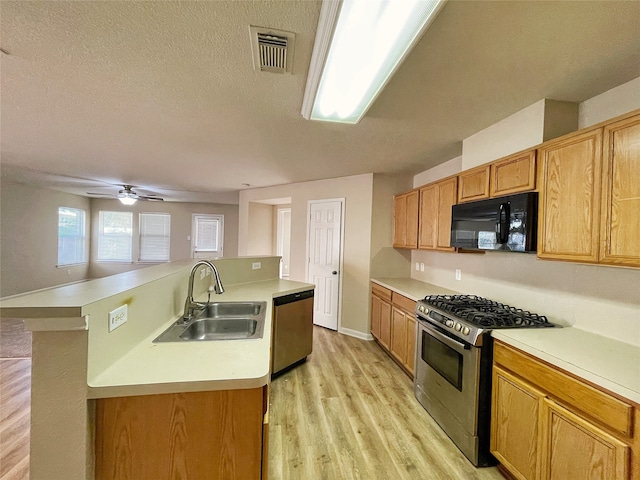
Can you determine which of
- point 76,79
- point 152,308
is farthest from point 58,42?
point 152,308

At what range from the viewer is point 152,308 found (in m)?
1.64

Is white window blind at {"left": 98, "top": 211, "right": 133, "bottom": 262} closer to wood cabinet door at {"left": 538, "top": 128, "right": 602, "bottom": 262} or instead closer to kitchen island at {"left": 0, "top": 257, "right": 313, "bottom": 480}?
kitchen island at {"left": 0, "top": 257, "right": 313, "bottom": 480}

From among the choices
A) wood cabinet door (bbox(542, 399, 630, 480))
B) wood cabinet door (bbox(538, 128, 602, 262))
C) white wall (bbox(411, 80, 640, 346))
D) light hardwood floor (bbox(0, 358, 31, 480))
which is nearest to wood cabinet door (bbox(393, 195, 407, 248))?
white wall (bbox(411, 80, 640, 346))

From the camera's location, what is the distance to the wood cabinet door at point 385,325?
11.4ft

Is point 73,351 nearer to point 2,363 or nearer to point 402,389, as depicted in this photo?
point 402,389

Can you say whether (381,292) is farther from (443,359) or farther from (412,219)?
(443,359)

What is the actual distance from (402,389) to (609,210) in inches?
87.5

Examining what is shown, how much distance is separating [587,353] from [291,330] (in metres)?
2.33

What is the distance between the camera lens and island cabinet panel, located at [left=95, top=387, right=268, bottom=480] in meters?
1.10

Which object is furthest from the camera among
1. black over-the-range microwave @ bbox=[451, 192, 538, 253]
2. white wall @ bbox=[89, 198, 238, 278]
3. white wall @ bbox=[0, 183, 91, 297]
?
white wall @ bbox=[89, 198, 238, 278]

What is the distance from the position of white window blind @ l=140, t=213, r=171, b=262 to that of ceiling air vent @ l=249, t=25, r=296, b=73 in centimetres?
791

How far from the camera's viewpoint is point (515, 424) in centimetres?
167

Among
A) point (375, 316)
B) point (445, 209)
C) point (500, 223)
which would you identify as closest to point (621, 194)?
point (500, 223)

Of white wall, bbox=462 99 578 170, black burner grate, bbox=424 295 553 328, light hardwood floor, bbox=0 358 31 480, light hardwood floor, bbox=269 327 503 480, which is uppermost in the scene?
white wall, bbox=462 99 578 170
